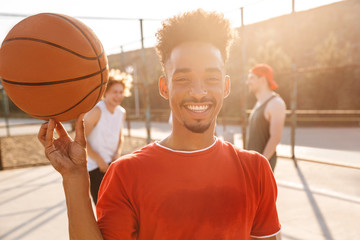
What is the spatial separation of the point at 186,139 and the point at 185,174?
0.61ft

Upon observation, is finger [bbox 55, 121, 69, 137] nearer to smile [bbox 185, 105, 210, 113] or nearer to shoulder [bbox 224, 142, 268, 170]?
smile [bbox 185, 105, 210, 113]

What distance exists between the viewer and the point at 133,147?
913cm

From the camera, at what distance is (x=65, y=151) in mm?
1091

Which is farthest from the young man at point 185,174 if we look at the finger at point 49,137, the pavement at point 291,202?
the pavement at point 291,202

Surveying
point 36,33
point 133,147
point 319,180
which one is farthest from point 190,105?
point 133,147

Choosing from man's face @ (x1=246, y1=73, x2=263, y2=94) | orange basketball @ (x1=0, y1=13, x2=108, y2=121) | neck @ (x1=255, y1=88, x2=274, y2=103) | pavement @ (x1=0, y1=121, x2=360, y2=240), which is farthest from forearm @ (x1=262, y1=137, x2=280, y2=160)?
orange basketball @ (x1=0, y1=13, x2=108, y2=121)

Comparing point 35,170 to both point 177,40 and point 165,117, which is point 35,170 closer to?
point 177,40

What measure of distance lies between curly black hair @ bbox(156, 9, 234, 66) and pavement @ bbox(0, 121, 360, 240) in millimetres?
2483

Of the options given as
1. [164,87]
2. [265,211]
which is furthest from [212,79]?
[265,211]

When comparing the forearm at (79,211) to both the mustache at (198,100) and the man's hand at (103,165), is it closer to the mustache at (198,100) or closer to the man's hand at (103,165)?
the mustache at (198,100)

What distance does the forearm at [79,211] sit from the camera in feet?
3.27

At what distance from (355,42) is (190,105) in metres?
19.5

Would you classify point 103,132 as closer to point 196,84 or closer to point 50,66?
point 50,66

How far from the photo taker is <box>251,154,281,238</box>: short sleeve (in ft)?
4.23
